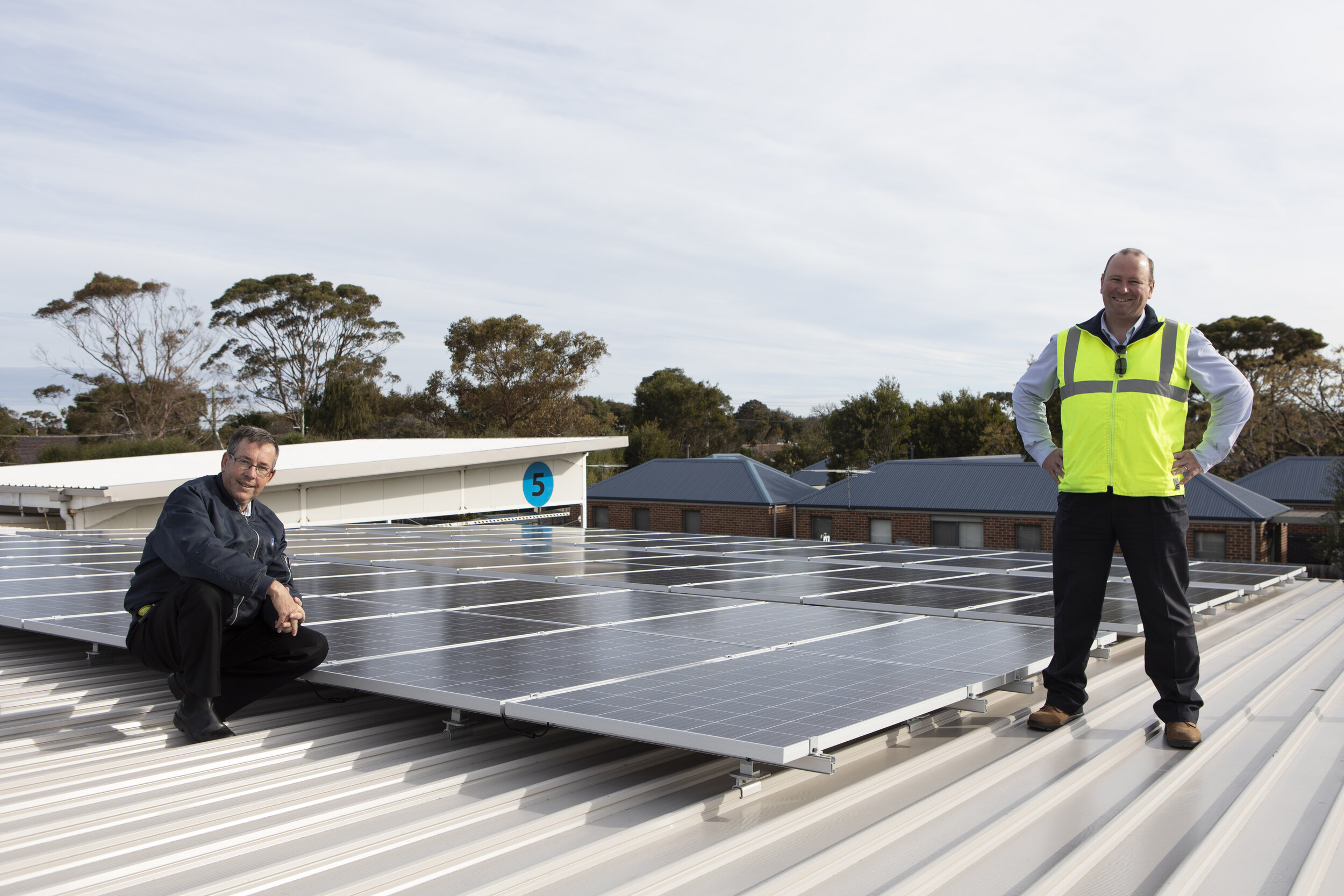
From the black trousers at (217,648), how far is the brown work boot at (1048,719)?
3126mm

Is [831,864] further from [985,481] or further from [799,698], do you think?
[985,481]

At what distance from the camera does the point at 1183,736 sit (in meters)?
4.29

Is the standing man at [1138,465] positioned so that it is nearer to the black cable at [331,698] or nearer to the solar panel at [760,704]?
the solar panel at [760,704]

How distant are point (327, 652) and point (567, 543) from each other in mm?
9251

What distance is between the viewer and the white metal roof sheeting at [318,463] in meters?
18.5

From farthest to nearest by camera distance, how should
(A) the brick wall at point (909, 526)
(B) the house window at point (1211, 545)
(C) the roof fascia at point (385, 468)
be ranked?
(A) the brick wall at point (909, 526), (B) the house window at point (1211, 545), (C) the roof fascia at point (385, 468)

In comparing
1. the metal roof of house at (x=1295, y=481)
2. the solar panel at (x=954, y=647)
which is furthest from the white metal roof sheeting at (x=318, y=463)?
Answer: the metal roof of house at (x=1295, y=481)

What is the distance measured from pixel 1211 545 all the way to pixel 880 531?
1124cm

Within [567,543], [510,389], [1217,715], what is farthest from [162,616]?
[510,389]

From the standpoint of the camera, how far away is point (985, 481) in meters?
37.9

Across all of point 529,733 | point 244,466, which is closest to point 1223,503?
point 529,733

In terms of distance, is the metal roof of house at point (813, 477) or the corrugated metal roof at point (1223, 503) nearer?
the corrugated metal roof at point (1223, 503)

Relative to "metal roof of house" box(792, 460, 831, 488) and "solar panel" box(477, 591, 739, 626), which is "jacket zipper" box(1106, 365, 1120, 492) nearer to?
"solar panel" box(477, 591, 739, 626)

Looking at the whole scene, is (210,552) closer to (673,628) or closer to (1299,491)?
(673,628)
